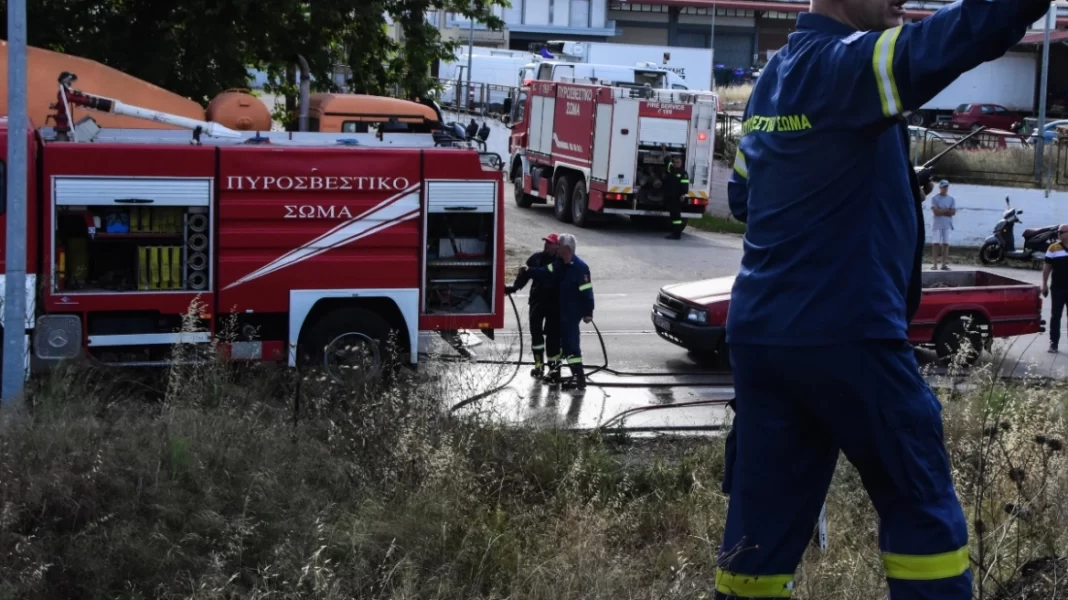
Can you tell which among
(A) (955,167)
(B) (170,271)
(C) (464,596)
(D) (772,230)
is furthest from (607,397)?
(A) (955,167)

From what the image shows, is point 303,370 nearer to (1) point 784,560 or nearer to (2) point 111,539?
(2) point 111,539

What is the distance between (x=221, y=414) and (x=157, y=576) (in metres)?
1.84

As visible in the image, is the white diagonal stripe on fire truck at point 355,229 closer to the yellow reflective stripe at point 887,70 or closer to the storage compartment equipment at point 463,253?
the storage compartment equipment at point 463,253

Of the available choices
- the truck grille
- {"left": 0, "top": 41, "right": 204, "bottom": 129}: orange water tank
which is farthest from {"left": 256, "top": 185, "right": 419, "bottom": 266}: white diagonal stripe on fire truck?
the truck grille

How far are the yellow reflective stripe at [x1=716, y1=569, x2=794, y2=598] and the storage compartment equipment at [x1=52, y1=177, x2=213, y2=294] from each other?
340 inches

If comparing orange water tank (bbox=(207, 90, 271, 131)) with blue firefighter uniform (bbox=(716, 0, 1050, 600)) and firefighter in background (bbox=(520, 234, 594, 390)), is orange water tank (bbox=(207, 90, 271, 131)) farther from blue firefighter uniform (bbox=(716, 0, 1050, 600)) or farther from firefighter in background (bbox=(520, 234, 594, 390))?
blue firefighter uniform (bbox=(716, 0, 1050, 600))

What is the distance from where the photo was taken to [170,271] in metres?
11.2

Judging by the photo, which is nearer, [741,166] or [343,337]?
[741,166]

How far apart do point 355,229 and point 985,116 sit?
1871 inches

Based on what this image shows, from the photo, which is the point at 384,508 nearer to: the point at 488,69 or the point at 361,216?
the point at 361,216

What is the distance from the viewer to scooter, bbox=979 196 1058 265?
24.9 metres

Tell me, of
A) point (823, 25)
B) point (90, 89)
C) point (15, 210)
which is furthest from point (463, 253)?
point (823, 25)

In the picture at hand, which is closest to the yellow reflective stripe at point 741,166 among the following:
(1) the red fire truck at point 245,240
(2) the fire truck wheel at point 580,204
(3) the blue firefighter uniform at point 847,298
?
(3) the blue firefighter uniform at point 847,298

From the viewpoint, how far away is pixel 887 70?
105 inches
